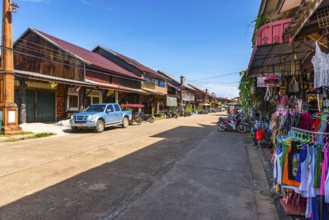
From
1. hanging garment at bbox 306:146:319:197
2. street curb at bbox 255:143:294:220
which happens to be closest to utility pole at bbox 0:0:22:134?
street curb at bbox 255:143:294:220

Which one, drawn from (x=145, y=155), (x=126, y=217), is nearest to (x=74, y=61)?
(x=145, y=155)

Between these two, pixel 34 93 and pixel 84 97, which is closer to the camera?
pixel 34 93

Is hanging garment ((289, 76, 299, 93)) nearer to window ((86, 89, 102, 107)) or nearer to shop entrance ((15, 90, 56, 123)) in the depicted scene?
shop entrance ((15, 90, 56, 123))

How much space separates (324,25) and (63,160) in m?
6.77

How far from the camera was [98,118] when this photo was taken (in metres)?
13.7

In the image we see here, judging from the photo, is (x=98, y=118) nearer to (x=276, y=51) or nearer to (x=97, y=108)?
(x=97, y=108)

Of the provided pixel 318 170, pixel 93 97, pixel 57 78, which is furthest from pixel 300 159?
pixel 93 97

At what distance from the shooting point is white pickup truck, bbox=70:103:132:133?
1336 centimetres

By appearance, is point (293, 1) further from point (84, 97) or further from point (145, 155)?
point (84, 97)

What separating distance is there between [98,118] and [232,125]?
332 inches

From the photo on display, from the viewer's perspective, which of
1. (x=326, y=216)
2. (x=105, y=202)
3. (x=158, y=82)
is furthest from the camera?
(x=158, y=82)

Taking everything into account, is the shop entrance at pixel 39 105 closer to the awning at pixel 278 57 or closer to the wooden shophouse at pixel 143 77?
the wooden shophouse at pixel 143 77

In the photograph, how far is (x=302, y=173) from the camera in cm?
261

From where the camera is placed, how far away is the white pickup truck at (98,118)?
43.8ft
